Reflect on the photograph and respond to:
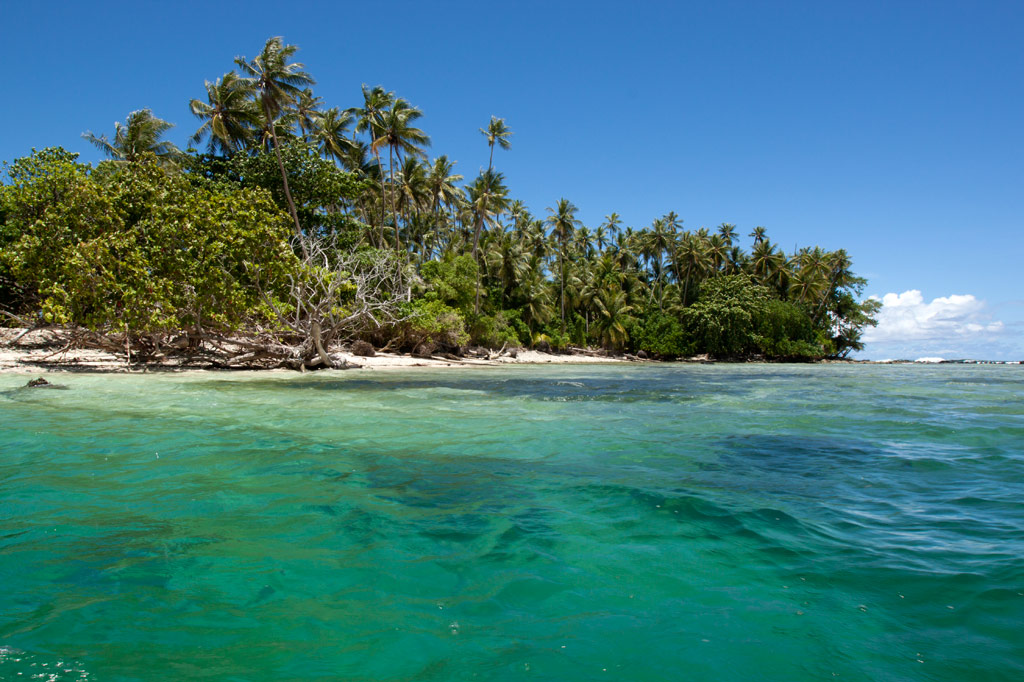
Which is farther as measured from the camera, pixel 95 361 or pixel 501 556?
pixel 95 361

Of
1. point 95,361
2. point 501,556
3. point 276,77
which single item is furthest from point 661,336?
point 501,556

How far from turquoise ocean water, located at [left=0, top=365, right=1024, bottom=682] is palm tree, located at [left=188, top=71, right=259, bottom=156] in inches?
1047

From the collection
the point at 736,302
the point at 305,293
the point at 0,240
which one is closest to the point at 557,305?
the point at 736,302

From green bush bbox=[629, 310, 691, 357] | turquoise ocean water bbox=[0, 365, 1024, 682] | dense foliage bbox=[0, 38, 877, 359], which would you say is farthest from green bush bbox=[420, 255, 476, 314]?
turquoise ocean water bbox=[0, 365, 1024, 682]

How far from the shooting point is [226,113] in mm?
32469

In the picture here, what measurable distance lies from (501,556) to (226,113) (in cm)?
3529

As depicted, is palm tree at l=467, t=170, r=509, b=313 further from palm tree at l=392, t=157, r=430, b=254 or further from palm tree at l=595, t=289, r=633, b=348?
palm tree at l=595, t=289, r=633, b=348

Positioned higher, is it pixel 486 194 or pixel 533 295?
pixel 486 194

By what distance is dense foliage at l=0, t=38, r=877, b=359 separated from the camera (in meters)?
19.6

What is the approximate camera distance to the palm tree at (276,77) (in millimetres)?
28359

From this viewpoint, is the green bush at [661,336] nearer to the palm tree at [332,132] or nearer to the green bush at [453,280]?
→ the green bush at [453,280]

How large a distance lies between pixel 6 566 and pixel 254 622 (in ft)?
6.85

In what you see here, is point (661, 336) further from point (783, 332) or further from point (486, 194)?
point (486, 194)

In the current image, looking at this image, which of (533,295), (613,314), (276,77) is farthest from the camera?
(613,314)
